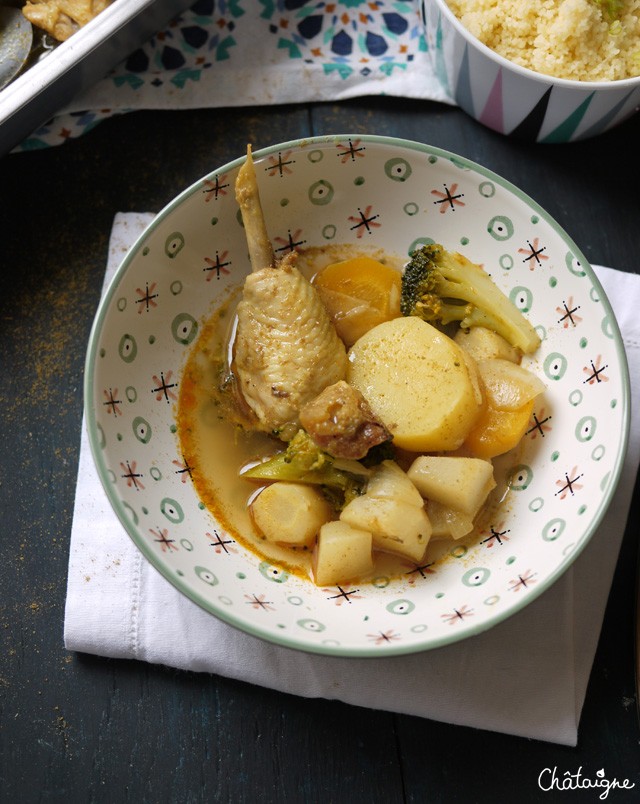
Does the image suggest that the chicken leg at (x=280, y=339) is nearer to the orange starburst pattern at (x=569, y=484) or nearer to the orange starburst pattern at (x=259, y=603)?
the orange starburst pattern at (x=259, y=603)

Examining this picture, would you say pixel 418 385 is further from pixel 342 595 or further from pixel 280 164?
pixel 280 164

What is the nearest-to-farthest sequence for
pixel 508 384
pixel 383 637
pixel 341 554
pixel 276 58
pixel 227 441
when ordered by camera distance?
1. pixel 383 637
2. pixel 341 554
3. pixel 508 384
4. pixel 227 441
5. pixel 276 58

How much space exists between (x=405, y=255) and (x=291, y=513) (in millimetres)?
741

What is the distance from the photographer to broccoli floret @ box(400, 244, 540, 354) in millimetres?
1862

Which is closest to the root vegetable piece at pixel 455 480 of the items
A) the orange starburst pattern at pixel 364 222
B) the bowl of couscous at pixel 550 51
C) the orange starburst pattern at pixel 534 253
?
the orange starburst pattern at pixel 534 253

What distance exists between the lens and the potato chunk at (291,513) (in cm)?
172

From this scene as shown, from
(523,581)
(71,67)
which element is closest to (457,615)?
(523,581)

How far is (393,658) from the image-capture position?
5.95 ft

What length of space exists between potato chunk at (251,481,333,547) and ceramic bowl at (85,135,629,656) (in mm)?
75

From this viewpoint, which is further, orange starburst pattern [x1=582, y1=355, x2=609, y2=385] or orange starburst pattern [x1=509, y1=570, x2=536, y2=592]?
orange starburst pattern [x1=582, y1=355, x2=609, y2=385]

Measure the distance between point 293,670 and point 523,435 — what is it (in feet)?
2.55

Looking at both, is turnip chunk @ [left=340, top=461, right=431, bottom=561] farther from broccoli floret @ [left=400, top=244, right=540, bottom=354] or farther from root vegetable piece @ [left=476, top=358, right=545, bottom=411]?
broccoli floret @ [left=400, top=244, right=540, bottom=354]

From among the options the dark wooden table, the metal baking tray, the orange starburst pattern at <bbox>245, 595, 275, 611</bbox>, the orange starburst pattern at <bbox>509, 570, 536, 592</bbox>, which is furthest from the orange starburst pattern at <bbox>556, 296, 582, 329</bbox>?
the metal baking tray

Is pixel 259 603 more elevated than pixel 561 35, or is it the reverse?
pixel 561 35
